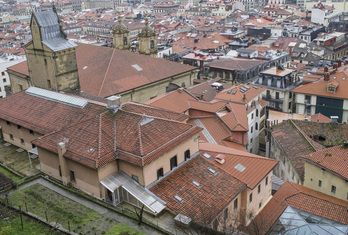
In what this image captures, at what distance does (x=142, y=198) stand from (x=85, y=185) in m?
5.27

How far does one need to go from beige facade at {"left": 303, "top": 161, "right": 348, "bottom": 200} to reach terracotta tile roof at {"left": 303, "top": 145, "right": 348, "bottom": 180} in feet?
1.94

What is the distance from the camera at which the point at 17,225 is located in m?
24.3

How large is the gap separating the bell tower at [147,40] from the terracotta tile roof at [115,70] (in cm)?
1199

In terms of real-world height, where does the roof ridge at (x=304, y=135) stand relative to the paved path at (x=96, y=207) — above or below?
below

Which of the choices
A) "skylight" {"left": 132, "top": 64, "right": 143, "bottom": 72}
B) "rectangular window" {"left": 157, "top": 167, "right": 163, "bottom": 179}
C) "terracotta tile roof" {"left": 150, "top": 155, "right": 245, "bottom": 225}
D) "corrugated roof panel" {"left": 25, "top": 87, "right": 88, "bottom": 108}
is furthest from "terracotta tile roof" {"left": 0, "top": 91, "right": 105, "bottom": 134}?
"skylight" {"left": 132, "top": 64, "right": 143, "bottom": 72}

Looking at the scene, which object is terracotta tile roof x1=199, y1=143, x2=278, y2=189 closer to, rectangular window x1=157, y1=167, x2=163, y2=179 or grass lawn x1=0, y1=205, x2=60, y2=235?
rectangular window x1=157, y1=167, x2=163, y2=179

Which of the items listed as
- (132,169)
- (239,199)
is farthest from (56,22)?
(239,199)

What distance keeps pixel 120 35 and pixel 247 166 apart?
4869cm

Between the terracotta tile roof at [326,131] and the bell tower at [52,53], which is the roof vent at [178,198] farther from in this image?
the bell tower at [52,53]

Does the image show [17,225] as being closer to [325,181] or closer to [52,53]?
[52,53]

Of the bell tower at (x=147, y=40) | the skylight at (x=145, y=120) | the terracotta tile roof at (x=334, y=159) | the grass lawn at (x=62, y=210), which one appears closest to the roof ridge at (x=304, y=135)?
the terracotta tile roof at (x=334, y=159)

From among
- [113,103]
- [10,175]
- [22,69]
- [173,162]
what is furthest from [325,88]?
[22,69]

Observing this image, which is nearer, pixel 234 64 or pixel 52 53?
pixel 52 53

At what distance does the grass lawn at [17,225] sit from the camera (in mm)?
23680
